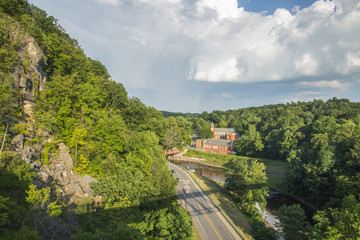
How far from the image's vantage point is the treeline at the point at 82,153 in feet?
47.4

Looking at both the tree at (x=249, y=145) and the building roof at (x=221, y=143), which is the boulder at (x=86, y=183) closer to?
the tree at (x=249, y=145)

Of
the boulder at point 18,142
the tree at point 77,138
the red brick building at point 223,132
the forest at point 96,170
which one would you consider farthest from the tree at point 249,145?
the boulder at point 18,142

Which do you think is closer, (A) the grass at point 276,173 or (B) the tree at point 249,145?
(A) the grass at point 276,173

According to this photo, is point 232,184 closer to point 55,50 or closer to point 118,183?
point 118,183

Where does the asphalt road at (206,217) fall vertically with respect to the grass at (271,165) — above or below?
below

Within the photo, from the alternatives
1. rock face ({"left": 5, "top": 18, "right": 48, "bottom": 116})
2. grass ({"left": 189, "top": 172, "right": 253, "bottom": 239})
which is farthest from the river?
rock face ({"left": 5, "top": 18, "right": 48, "bottom": 116})

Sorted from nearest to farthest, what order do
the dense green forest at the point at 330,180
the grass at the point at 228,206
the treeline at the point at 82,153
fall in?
the treeline at the point at 82,153
the dense green forest at the point at 330,180
the grass at the point at 228,206

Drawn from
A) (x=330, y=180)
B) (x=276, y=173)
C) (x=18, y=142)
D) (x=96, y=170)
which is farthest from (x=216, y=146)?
(x=18, y=142)

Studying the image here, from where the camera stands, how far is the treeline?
14.5 m

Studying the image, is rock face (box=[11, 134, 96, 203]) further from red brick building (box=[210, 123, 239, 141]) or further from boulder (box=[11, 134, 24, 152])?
red brick building (box=[210, 123, 239, 141])

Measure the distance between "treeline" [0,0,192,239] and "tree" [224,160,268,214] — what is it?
15.5 m

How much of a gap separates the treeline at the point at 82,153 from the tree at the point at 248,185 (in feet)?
50.8

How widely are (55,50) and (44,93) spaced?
28.8 ft

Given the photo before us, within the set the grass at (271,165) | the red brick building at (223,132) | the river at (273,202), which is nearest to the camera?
the river at (273,202)
